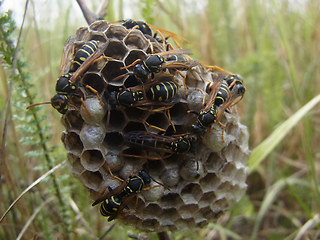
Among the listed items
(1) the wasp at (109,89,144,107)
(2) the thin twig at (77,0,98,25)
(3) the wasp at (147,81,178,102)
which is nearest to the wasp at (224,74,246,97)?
(3) the wasp at (147,81,178,102)

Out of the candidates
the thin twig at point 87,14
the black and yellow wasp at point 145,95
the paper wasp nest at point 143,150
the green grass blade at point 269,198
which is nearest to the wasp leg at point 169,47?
the paper wasp nest at point 143,150

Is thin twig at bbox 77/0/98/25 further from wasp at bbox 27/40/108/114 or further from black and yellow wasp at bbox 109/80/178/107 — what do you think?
black and yellow wasp at bbox 109/80/178/107

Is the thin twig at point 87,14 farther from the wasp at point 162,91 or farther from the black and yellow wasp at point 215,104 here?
the black and yellow wasp at point 215,104

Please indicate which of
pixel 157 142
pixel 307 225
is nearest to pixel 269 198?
pixel 307 225

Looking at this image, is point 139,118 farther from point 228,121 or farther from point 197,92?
point 228,121

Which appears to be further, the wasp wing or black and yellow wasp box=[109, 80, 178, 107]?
the wasp wing

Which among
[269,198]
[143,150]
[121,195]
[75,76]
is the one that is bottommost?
[269,198]

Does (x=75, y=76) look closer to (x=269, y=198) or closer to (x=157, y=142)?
(x=157, y=142)
